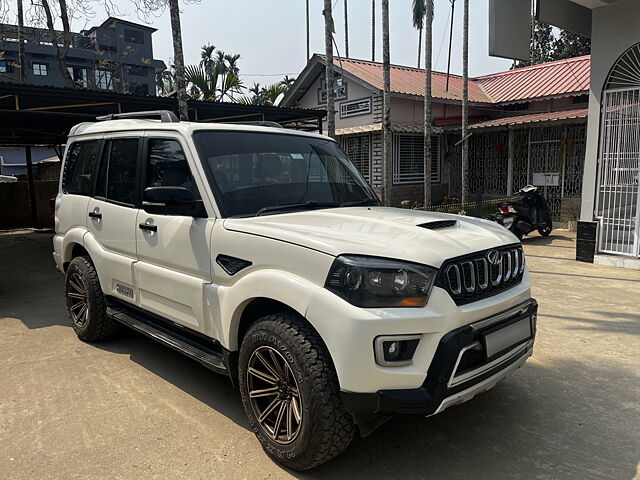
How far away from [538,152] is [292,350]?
14369 mm

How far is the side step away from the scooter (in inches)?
344

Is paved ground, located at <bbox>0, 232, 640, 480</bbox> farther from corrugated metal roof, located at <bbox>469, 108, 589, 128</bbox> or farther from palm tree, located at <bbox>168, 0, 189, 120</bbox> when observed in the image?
corrugated metal roof, located at <bbox>469, 108, 589, 128</bbox>

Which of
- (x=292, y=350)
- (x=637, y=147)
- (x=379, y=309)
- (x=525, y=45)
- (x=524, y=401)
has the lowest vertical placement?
(x=524, y=401)

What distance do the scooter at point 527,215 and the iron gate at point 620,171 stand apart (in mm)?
2591

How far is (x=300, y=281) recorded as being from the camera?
104 inches

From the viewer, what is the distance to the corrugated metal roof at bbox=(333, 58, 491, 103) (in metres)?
16.9

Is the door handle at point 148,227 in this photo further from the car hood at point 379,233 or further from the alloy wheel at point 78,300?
the alloy wheel at point 78,300

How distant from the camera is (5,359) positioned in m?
4.61

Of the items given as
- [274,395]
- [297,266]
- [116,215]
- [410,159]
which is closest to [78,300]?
[116,215]

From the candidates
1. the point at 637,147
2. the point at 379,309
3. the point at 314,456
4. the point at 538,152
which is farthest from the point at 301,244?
the point at 538,152

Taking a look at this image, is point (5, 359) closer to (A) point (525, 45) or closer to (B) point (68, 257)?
(B) point (68, 257)

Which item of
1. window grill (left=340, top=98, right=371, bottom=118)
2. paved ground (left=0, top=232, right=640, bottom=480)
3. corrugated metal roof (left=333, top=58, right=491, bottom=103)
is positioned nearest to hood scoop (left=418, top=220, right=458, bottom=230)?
paved ground (left=0, top=232, right=640, bottom=480)

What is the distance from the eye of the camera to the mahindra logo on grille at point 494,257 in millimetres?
2883

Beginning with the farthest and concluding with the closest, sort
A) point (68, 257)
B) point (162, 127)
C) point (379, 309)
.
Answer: point (68, 257) < point (162, 127) < point (379, 309)
